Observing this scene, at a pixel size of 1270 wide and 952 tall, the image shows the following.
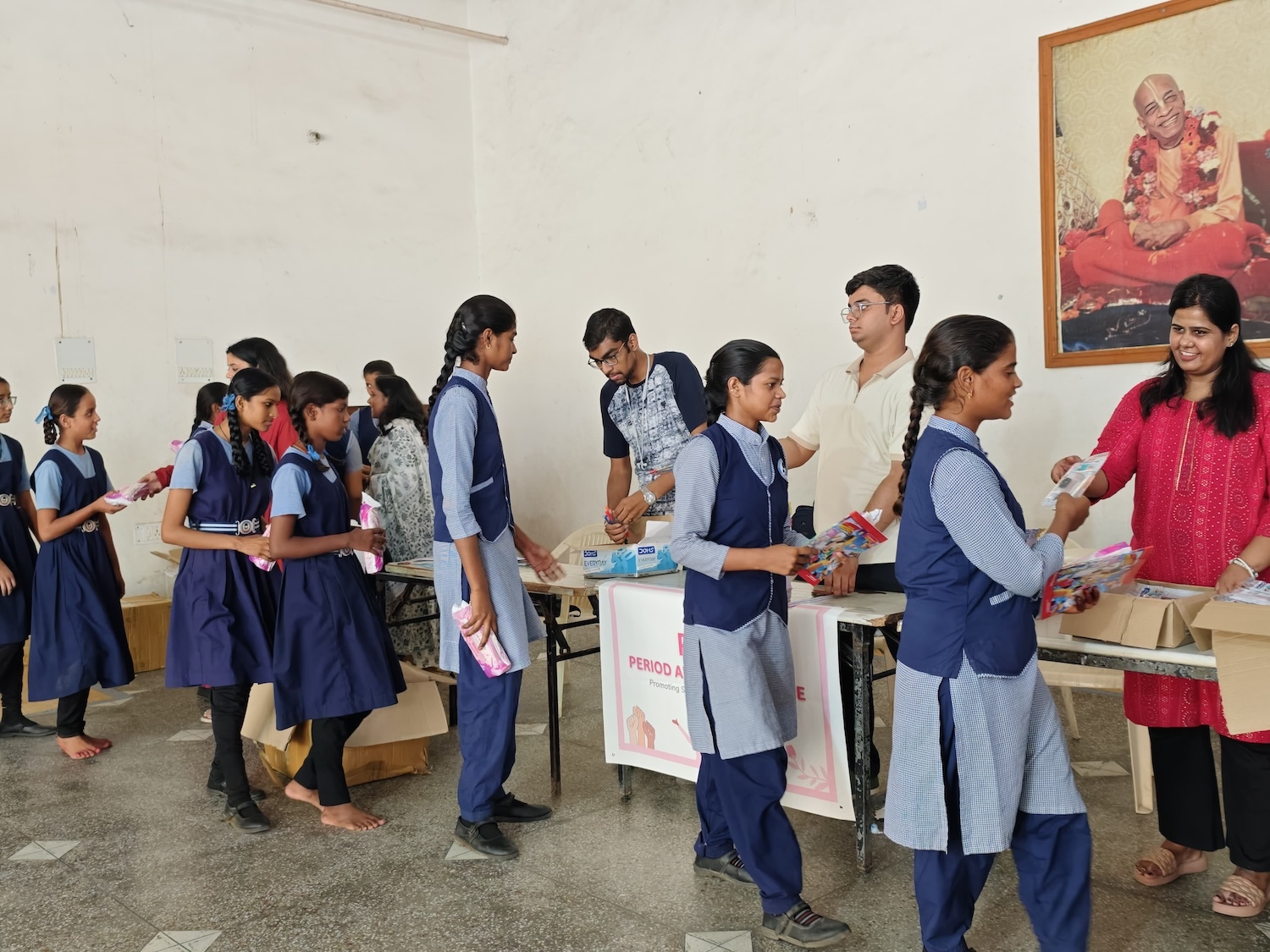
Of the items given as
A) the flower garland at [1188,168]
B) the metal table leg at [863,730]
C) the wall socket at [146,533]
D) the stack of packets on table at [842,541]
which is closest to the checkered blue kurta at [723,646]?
the stack of packets on table at [842,541]

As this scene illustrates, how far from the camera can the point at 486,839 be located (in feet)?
9.82

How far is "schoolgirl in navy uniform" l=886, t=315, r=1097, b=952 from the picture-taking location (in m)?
1.90

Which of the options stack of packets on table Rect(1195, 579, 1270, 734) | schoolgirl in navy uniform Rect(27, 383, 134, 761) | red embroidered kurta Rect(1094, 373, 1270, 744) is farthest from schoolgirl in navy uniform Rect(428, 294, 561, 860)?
schoolgirl in navy uniform Rect(27, 383, 134, 761)

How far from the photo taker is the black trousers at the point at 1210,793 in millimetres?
2385

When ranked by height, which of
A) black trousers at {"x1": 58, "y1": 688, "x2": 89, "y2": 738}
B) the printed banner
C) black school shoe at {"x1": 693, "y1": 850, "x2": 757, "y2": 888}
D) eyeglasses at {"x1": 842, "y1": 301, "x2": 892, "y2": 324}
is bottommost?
black school shoe at {"x1": 693, "y1": 850, "x2": 757, "y2": 888}

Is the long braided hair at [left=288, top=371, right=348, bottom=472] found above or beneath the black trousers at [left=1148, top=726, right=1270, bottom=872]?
above

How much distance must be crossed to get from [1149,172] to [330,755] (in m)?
3.78

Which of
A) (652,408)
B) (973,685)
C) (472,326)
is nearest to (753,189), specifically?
(652,408)

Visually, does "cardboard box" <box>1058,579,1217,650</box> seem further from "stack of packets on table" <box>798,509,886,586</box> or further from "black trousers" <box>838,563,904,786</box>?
"black trousers" <box>838,563,904,786</box>

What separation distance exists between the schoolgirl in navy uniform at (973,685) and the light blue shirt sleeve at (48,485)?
134 inches

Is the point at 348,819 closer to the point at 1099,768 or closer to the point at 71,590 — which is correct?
the point at 71,590

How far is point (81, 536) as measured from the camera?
13.8 feet

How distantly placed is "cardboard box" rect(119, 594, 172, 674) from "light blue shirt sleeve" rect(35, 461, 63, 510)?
1.63 m

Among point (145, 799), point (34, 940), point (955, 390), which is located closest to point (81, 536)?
point (145, 799)
